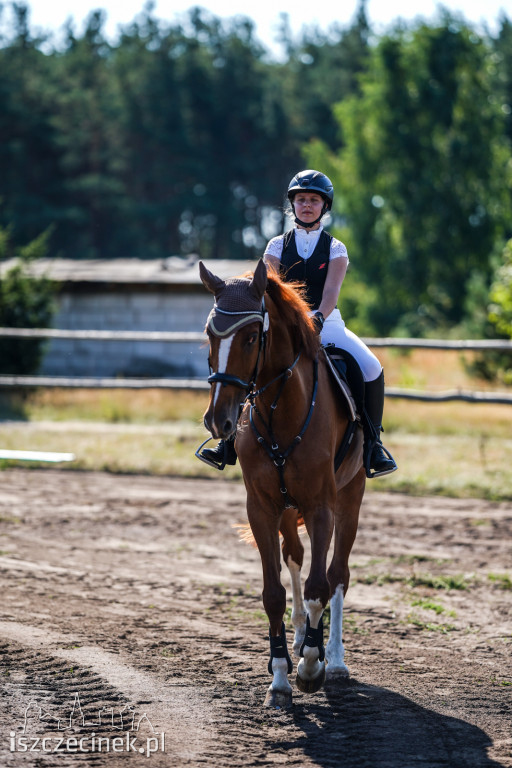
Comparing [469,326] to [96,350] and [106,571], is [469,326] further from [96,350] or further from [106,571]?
[106,571]

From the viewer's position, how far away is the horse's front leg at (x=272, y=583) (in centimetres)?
431

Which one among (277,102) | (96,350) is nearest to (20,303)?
(96,350)

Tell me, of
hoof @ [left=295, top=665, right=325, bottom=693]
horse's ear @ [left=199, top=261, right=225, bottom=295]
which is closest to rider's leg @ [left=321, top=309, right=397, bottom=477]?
horse's ear @ [left=199, top=261, right=225, bottom=295]

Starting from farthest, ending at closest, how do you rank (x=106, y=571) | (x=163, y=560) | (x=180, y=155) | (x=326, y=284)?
(x=180, y=155) < (x=163, y=560) < (x=106, y=571) < (x=326, y=284)

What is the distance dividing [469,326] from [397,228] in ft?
36.4

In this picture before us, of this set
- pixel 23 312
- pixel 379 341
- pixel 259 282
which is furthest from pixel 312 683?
pixel 23 312

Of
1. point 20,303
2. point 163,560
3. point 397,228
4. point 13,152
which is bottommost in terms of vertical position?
point 163,560

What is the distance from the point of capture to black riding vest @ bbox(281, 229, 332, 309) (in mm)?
4945

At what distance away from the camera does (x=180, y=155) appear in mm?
49000

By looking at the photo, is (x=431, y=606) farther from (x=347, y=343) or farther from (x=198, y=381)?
(x=198, y=381)

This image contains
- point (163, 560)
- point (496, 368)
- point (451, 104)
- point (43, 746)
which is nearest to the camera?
point (43, 746)

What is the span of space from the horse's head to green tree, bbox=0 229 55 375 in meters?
13.7

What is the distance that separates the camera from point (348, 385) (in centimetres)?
511

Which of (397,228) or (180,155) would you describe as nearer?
(397,228)
